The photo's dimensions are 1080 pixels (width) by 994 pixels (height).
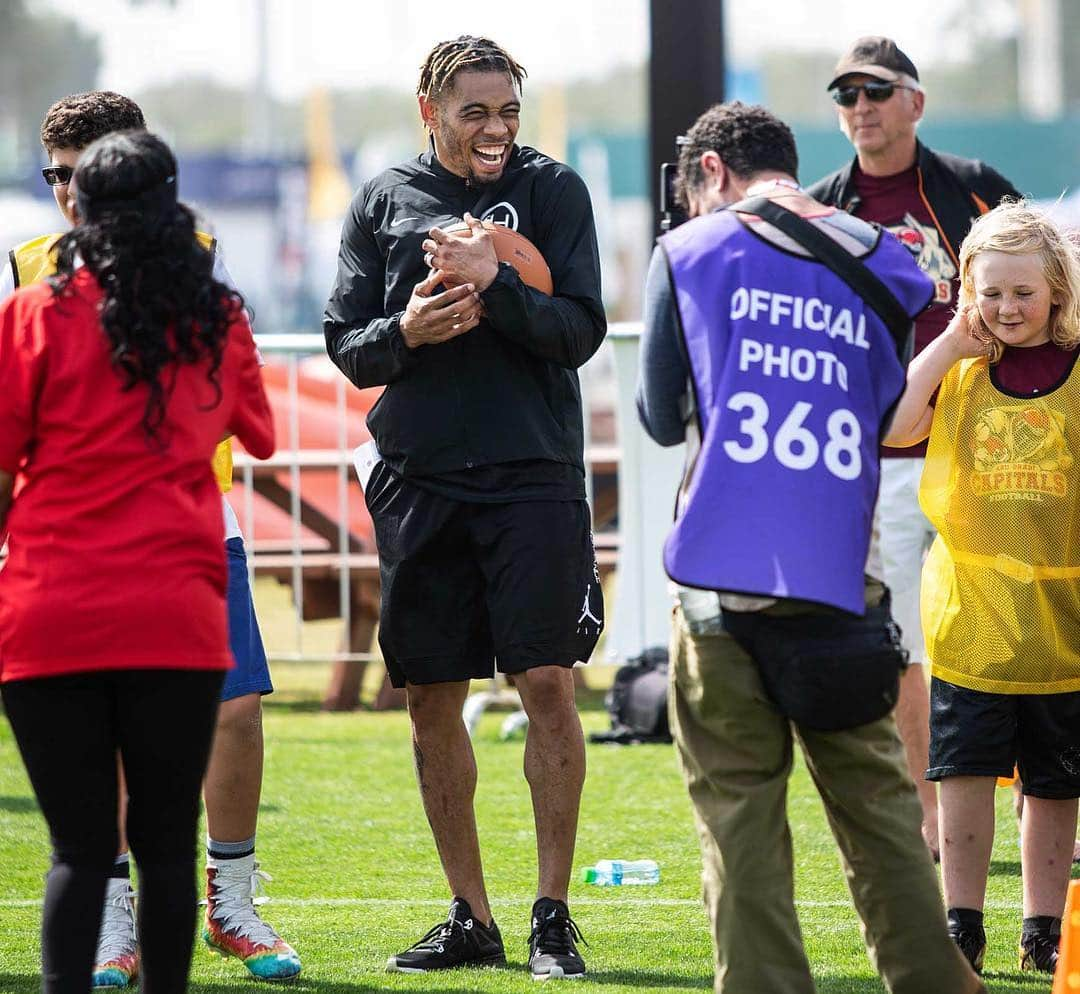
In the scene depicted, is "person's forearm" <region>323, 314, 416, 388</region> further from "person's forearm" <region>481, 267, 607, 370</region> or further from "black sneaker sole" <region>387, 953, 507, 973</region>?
"black sneaker sole" <region>387, 953, 507, 973</region>

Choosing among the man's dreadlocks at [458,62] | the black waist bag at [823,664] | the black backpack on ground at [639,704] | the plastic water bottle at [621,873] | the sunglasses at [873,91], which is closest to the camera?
the black waist bag at [823,664]

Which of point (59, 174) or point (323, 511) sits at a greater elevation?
point (59, 174)

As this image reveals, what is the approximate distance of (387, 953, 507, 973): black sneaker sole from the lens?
14.5 ft

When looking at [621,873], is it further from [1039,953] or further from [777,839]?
[777,839]

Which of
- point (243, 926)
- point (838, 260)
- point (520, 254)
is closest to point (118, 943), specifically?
point (243, 926)

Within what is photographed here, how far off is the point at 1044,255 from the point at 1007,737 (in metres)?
1.12

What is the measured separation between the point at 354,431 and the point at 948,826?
582 cm

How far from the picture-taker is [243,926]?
452 cm

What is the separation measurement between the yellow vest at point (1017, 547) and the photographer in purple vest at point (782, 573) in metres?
0.82

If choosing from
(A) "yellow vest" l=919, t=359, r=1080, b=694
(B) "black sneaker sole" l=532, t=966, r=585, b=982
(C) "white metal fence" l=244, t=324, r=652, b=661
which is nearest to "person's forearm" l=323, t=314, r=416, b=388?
(A) "yellow vest" l=919, t=359, r=1080, b=694

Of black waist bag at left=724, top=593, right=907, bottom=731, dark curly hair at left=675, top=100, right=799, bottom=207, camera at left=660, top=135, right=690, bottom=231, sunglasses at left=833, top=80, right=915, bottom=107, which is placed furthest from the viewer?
sunglasses at left=833, top=80, right=915, bottom=107

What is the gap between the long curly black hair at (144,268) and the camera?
327 centimetres

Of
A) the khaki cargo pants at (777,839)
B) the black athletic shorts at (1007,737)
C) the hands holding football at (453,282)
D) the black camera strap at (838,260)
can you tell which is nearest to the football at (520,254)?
the hands holding football at (453,282)

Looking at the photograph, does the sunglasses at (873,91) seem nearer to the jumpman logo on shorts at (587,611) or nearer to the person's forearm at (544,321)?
the person's forearm at (544,321)
